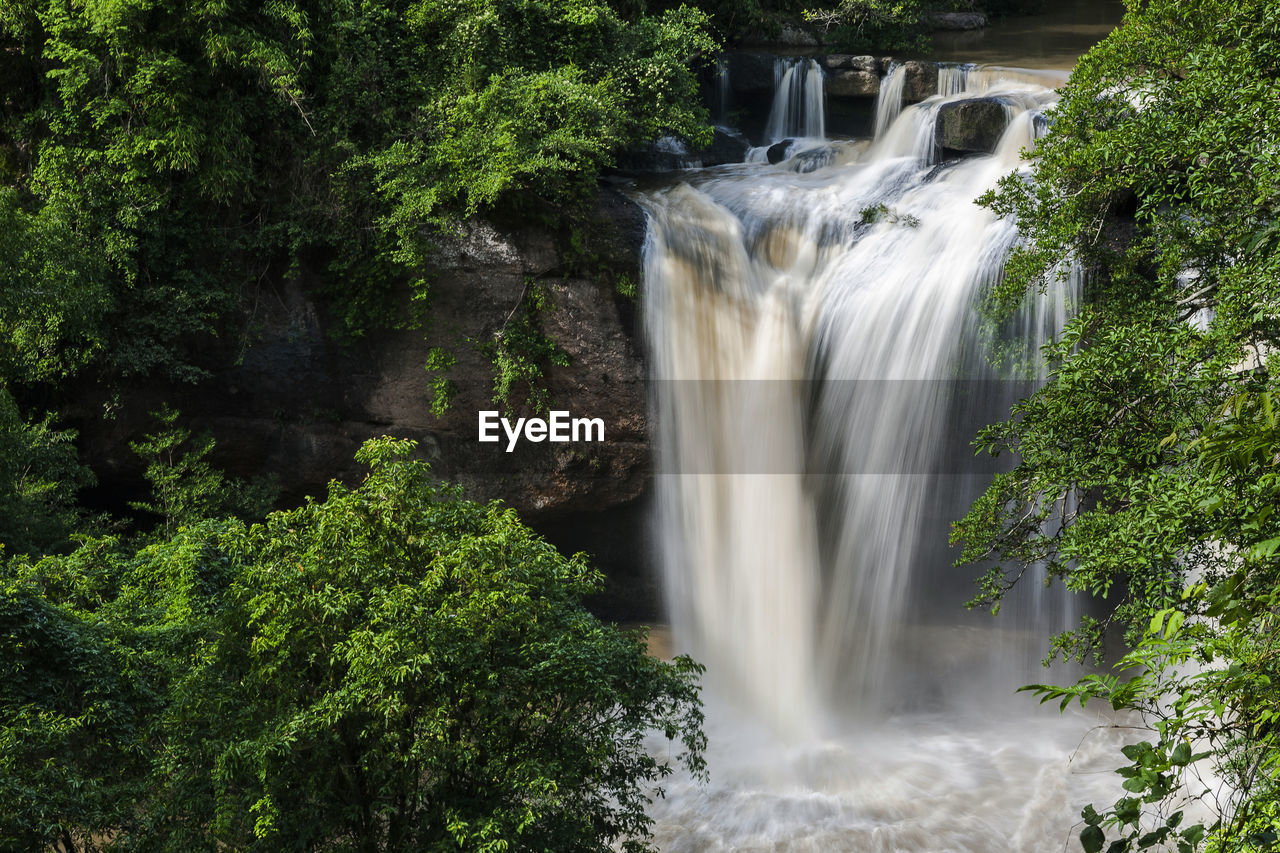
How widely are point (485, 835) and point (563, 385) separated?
9.21 m

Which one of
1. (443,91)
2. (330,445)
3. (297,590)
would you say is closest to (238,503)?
(330,445)

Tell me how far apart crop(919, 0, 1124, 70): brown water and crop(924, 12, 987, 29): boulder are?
272 mm

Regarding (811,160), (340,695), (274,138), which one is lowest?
(340,695)

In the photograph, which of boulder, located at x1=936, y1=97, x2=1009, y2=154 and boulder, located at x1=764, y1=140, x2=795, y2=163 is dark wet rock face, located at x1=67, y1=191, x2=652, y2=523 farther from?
boulder, located at x1=936, y1=97, x2=1009, y2=154

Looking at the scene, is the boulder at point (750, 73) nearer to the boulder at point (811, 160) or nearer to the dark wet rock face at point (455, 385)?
the boulder at point (811, 160)

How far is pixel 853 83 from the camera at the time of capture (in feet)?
68.5

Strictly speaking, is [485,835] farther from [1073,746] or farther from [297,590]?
[1073,746]

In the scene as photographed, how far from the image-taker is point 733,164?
19.3m

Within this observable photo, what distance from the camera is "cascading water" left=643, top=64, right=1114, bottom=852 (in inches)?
583

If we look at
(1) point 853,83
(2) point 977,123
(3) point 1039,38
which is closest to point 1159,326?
(2) point 977,123

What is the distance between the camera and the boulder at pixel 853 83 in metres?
20.8

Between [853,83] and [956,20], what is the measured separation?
8.03 m

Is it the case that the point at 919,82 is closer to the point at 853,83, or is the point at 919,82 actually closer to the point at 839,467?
the point at 853,83

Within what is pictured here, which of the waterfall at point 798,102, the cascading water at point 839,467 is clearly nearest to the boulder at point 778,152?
the waterfall at point 798,102
